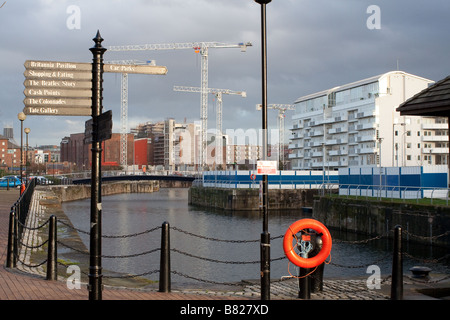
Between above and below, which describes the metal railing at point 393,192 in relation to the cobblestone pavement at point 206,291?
above

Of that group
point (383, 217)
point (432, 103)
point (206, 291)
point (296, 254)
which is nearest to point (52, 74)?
point (206, 291)

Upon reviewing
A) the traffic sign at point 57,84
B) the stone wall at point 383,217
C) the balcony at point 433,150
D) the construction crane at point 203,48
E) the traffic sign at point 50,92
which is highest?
the construction crane at point 203,48

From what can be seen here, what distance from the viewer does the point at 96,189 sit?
684cm

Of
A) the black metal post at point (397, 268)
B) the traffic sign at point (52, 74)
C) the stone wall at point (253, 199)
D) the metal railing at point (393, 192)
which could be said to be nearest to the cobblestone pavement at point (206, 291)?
the black metal post at point (397, 268)

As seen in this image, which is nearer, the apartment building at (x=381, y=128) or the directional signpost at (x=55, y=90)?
the directional signpost at (x=55, y=90)

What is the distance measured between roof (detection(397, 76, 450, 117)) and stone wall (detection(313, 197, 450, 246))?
438 cm

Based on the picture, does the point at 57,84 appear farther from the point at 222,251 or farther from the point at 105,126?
the point at 222,251

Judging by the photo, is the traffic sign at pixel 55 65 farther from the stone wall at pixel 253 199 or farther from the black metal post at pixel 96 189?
the stone wall at pixel 253 199

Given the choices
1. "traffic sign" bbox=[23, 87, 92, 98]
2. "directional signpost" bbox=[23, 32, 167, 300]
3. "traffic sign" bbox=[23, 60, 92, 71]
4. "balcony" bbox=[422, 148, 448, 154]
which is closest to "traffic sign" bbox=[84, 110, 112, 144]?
"directional signpost" bbox=[23, 32, 167, 300]

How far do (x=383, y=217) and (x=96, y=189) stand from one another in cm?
2473

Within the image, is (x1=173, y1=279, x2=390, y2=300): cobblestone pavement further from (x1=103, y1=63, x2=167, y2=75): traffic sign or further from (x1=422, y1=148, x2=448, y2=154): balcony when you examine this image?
(x1=422, y1=148, x2=448, y2=154): balcony

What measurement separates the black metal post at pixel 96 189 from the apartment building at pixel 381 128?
78.7 meters

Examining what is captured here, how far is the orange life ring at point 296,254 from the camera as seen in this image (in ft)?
29.2
